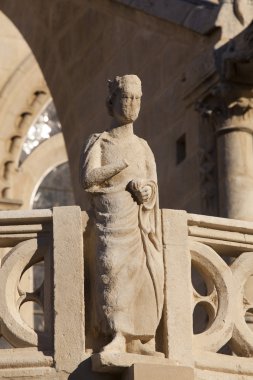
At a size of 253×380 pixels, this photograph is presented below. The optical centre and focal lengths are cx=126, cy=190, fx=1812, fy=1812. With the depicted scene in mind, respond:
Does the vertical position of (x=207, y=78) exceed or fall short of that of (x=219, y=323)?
it exceeds it

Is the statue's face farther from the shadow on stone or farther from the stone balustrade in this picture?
the shadow on stone

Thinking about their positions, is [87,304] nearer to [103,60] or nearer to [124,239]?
[124,239]

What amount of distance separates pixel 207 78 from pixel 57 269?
206 inches

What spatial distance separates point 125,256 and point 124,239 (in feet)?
0.35

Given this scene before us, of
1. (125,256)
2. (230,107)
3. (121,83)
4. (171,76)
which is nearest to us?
(125,256)

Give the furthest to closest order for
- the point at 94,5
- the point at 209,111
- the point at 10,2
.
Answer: the point at 10,2 → the point at 94,5 → the point at 209,111

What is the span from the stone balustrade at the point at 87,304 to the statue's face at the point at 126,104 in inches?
26.0

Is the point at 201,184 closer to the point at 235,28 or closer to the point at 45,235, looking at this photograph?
the point at 235,28

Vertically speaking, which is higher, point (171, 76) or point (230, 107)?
point (171, 76)

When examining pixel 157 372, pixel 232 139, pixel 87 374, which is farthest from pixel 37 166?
pixel 157 372

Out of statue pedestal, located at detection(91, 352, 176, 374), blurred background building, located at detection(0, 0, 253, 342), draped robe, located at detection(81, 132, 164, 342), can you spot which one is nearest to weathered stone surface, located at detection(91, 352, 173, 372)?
statue pedestal, located at detection(91, 352, 176, 374)

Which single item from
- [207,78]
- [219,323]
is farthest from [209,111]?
[219,323]

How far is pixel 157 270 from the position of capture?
37.0ft

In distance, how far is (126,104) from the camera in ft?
37.9
